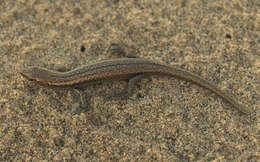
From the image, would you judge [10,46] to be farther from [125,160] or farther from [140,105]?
[125,160]

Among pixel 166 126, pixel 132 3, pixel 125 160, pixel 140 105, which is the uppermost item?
pixel 132 3

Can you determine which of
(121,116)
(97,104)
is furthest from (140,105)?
(97,104)

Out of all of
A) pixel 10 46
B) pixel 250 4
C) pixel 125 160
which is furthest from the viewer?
pixel 250 4

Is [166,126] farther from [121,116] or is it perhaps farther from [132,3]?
[132,3]

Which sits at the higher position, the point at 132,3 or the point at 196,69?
the point at 132,3

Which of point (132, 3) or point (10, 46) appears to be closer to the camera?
point (10, 46)

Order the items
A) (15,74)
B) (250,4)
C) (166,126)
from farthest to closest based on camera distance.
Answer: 1. (250,4)
2. (15,74)
3. (166,126)
